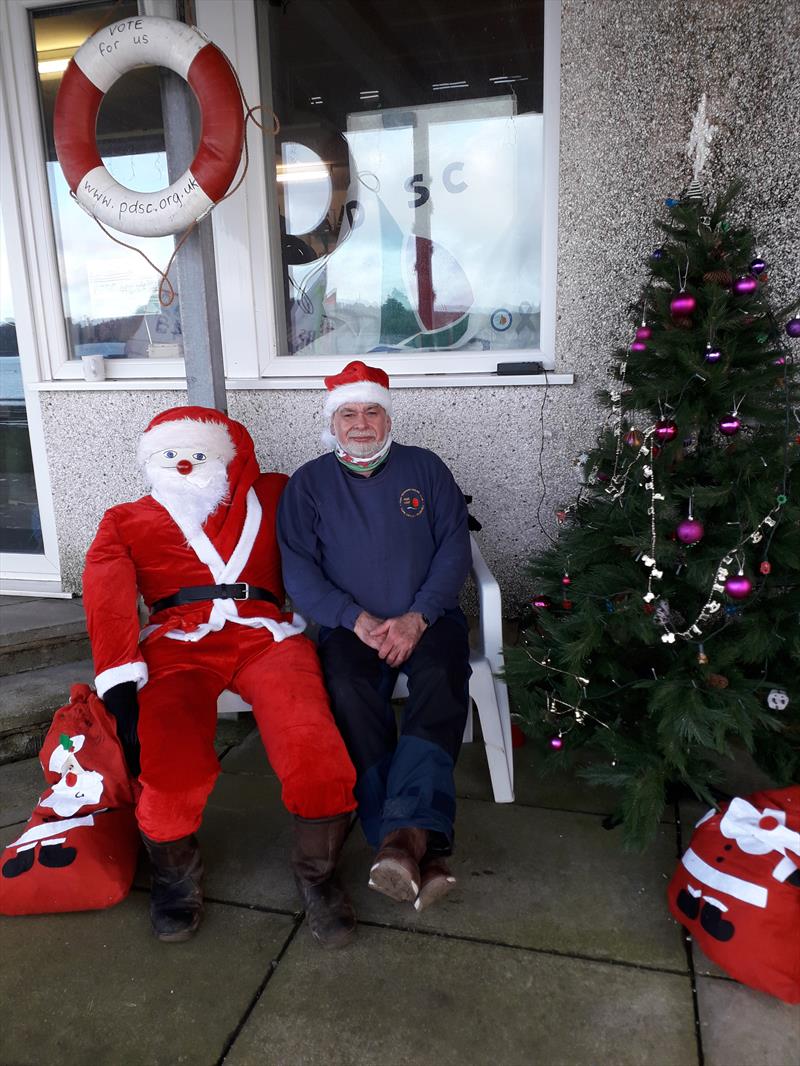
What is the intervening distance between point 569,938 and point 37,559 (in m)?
3.08

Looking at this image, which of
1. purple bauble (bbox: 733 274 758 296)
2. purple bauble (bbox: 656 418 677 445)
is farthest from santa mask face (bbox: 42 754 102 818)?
purple bauble (bbox: 733 274 758 296)

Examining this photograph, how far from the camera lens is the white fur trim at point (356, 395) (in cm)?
248

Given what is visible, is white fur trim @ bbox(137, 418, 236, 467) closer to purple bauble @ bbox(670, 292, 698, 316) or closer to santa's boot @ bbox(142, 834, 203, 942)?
santa's boot @ bbox(142, 834, 203, 942)

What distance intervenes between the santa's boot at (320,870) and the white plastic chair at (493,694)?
546 millimetres

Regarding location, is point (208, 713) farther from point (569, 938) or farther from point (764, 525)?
point (764, 525)

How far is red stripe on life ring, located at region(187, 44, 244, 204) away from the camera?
2.43m

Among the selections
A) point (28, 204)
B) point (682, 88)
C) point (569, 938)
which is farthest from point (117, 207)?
point (569, 938)

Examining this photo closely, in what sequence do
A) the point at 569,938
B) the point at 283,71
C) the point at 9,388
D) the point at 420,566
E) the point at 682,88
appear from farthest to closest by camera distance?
the point at 9,388 < the point at 283,71 < the point at 682,88 < the point at 420,566 < the point at 569,938

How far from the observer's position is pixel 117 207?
101 inches

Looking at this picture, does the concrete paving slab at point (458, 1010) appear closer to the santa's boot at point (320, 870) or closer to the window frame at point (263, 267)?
the santa's boot at point (320, 870)

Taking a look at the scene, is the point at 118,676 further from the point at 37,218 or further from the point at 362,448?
the point at 37,218

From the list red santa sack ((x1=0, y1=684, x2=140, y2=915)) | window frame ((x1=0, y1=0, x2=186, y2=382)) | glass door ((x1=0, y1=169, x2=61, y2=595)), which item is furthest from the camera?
glass door ((x1=0, y1=169, x2=61, y2=595))

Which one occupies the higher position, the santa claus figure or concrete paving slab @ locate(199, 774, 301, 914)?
the santa claus figure

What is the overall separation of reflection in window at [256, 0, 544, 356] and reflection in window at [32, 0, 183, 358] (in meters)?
0.60
